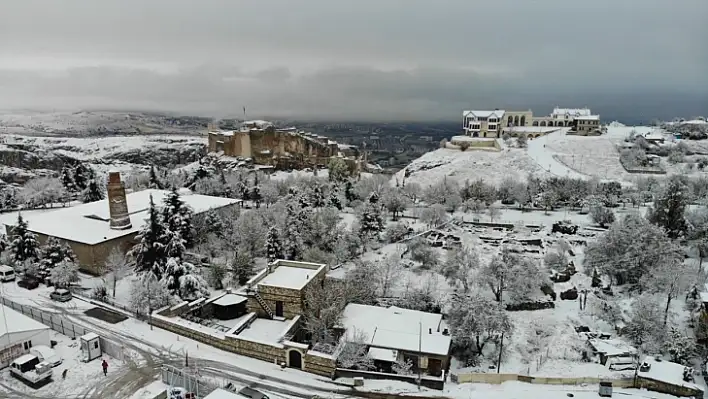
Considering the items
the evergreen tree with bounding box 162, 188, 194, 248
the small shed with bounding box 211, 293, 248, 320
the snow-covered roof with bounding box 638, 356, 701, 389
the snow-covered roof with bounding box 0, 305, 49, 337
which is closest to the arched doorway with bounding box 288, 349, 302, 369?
the small shed with bounding box 211, 293, 248, 320

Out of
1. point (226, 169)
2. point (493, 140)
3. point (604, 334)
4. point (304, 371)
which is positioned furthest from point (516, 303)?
point (226, 169)

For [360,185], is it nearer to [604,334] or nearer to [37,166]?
[604,334]

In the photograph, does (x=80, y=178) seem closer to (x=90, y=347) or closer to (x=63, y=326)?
(x=63, y=326)

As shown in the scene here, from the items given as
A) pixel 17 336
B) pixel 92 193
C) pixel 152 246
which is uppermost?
pixel 152 246

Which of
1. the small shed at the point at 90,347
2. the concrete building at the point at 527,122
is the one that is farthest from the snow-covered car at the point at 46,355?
the concrete building at the point at 527,122

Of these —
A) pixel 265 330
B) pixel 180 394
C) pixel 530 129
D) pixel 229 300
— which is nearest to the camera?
pixel 180 394

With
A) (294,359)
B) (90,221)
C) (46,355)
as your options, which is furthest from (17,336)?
(90,221)
